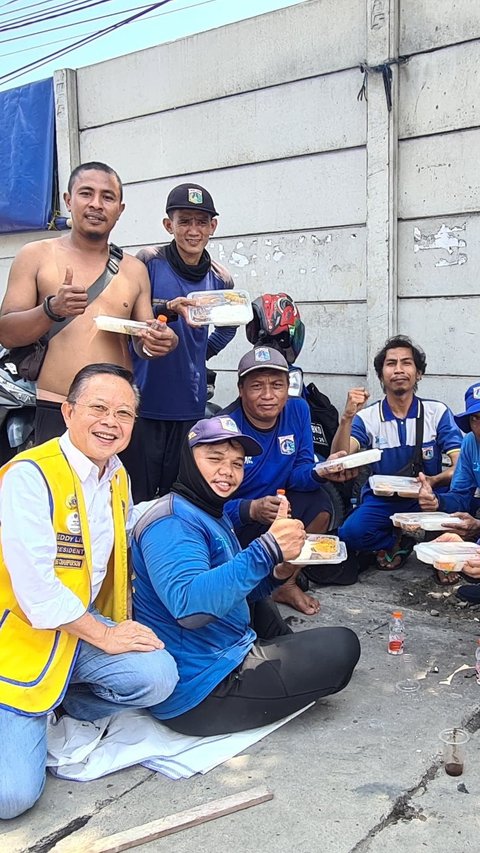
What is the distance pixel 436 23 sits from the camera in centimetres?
513

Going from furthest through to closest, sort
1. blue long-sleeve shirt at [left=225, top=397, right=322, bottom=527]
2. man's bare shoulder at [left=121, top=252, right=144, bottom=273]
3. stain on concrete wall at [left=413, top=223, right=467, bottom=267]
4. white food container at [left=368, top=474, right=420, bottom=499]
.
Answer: stain on concrete wall at [left=413, top=223, right=467, bottom=267]
white food container at [left=368, top=474, right=420, bottom=499]
blue long-sleeve shirt at [left=225, top=397, right=322, bottom=527]
man's bare shoulder at [left=121, top=252, right=144, bottom=273]

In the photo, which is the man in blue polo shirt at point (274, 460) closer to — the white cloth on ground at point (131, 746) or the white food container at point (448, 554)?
the white food container at point (448, 554)

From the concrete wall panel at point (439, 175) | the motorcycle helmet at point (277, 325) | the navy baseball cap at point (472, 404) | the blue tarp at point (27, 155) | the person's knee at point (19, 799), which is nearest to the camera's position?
the person's knee at point (19, 799)

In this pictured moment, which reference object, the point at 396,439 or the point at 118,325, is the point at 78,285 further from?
the point at 396,439

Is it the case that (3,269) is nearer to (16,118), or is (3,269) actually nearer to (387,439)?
(16,118)

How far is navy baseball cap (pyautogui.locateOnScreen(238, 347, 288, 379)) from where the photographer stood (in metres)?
3.95

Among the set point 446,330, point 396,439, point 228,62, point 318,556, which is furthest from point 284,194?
point 318,556

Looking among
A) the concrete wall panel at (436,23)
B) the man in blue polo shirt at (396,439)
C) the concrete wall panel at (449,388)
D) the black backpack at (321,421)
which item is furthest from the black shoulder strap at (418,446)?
the concrete wall panel at (436,23)

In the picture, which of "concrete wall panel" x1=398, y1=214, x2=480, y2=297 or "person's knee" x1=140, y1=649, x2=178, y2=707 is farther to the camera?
"concrete wall panel" x1=398, y1=214, x2=480, y2=297

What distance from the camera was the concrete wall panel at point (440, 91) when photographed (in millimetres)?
5043

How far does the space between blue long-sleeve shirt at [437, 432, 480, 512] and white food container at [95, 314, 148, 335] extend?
191 centimetres

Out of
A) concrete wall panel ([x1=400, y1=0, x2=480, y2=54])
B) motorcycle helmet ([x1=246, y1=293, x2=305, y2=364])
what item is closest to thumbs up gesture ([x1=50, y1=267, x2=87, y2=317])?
motorcycle helmet ([x1=246, y1=293, x2=305, y2=364])

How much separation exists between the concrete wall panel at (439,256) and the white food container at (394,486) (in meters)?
1.58

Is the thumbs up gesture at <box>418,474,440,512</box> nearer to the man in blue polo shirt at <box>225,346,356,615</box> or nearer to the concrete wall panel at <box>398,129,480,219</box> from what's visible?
the man in blue polo shirt at <box>225,346,356,615</box>
